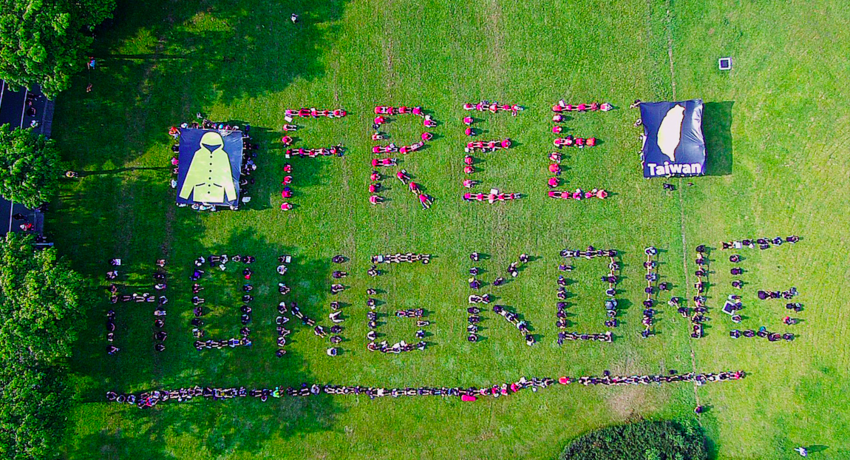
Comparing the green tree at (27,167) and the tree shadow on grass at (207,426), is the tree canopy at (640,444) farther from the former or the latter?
the green tree at (27,167)

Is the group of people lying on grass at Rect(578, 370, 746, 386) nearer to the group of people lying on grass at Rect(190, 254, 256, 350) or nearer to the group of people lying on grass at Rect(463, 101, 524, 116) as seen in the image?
the group of people lying on grass at Rect(463, 101, 524, 116)

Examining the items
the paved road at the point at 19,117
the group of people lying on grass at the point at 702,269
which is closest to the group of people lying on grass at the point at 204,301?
the paved road at the point at 19,117

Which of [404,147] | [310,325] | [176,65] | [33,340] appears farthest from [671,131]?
[33,340]

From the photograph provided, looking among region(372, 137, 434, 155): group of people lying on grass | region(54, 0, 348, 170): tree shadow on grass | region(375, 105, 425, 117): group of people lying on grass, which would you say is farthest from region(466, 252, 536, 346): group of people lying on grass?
region(54, 0, 348, 170): tree shadow on grass

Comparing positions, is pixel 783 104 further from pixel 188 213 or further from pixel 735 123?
pixel 188 213

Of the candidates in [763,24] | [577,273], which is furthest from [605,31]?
[577,273]

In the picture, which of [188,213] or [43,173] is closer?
[43,173]
